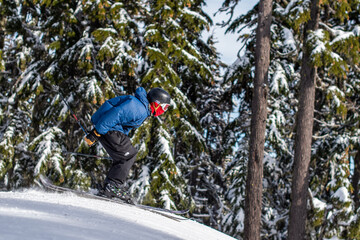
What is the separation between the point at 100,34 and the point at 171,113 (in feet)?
10.5

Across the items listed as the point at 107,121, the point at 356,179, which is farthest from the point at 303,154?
the point at 107,121

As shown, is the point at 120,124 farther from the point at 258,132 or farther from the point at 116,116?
the point at 258,132

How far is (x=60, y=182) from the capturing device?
11016 mm

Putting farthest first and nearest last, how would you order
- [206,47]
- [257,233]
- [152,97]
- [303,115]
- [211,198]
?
1. [211,198]
2. [206,47]
3. [303,115]
4. [257,233]
5. [152,97]

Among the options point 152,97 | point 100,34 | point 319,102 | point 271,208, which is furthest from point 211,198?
point 152,97

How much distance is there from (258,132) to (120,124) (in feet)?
16.0

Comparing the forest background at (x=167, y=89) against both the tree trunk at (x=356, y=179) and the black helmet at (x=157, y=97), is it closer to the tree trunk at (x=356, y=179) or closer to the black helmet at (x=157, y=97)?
the tree trunk at (x=356, y=179)

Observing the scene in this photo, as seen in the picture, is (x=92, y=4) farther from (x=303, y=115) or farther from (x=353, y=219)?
(x=353, y=219)

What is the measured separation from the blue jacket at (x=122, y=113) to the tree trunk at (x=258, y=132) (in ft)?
15.0

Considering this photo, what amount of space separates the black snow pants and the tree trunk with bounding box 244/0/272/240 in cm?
451

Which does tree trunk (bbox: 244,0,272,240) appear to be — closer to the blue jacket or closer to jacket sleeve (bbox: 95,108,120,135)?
the blue jacket

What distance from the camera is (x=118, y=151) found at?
5.34 meters

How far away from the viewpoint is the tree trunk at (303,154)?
9.95m

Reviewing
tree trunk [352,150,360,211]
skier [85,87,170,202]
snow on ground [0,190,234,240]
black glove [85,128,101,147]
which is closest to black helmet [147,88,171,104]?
skier [85,87,170,202]
